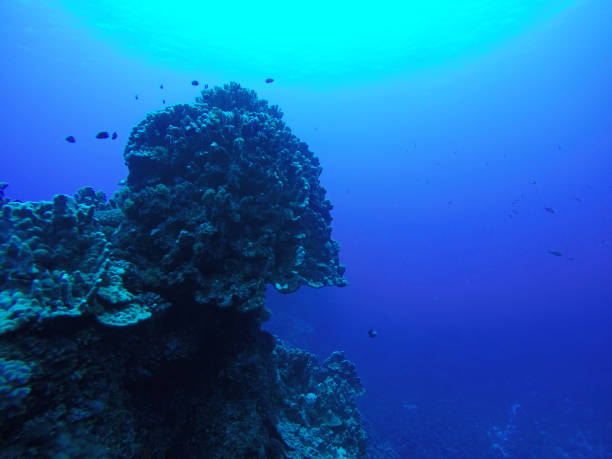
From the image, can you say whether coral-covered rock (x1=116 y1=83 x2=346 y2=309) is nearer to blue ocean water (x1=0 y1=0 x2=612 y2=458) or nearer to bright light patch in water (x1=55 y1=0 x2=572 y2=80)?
blue ocean water (x1=0 y1=0 x2=612 y2=458)

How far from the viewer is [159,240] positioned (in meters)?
5.23

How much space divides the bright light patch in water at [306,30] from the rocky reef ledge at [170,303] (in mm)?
30187

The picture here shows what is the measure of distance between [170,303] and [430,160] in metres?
83.5

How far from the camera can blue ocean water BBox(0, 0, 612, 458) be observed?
28797mm

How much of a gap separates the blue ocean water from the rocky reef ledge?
5066 millimetres

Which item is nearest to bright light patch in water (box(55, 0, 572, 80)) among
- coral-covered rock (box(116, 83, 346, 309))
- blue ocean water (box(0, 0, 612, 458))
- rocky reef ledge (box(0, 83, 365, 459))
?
blue ocean water (box(0, 0, 612, 458))

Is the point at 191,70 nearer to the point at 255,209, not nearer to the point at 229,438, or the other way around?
the point at 255,209

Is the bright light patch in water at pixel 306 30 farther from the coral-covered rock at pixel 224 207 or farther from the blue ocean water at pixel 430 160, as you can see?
the coral-covered rock at pixel 224 207

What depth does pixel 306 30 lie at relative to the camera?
33.2m

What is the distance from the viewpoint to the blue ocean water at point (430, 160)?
28.8 m

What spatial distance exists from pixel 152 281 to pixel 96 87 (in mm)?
72753

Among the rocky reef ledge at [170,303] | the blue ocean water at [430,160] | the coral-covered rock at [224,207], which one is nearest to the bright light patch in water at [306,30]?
the blue ocean water at [430,160]

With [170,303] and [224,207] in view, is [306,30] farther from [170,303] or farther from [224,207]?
[170,303]

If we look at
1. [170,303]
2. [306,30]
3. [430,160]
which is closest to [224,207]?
[170,303]
